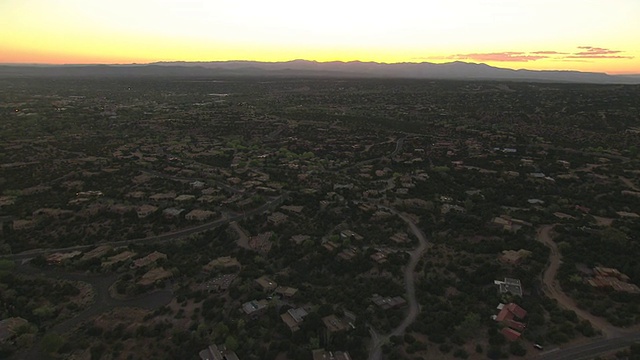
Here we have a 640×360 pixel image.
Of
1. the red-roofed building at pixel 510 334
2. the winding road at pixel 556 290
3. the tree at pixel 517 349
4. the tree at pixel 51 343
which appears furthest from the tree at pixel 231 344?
the winding road at pixel 556 290

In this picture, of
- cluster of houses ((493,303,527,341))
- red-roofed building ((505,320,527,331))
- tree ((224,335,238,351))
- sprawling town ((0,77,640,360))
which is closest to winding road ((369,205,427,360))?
sprawling town ((0,77,640,360))

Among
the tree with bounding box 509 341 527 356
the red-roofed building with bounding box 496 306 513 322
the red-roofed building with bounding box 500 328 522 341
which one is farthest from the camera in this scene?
the red-roofed building with bounding box 496 306 513 322

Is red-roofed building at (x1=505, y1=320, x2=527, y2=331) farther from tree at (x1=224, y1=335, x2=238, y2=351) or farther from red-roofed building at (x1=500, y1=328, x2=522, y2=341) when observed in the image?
tree at (x1=224, y1=335, x2=238, y2=351)

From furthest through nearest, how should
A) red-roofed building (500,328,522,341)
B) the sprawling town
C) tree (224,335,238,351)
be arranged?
the sprawling town → red-roofed building (500,328,522,341) → tree (224,335,238,351)

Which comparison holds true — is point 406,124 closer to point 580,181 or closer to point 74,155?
point 580,181

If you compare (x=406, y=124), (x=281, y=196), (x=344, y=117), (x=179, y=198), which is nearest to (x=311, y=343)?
(x=281, y=196)

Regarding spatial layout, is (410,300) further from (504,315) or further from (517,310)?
(517,310)

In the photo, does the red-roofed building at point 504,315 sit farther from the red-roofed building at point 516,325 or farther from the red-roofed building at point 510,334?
the red-roofed building at point 510,334
